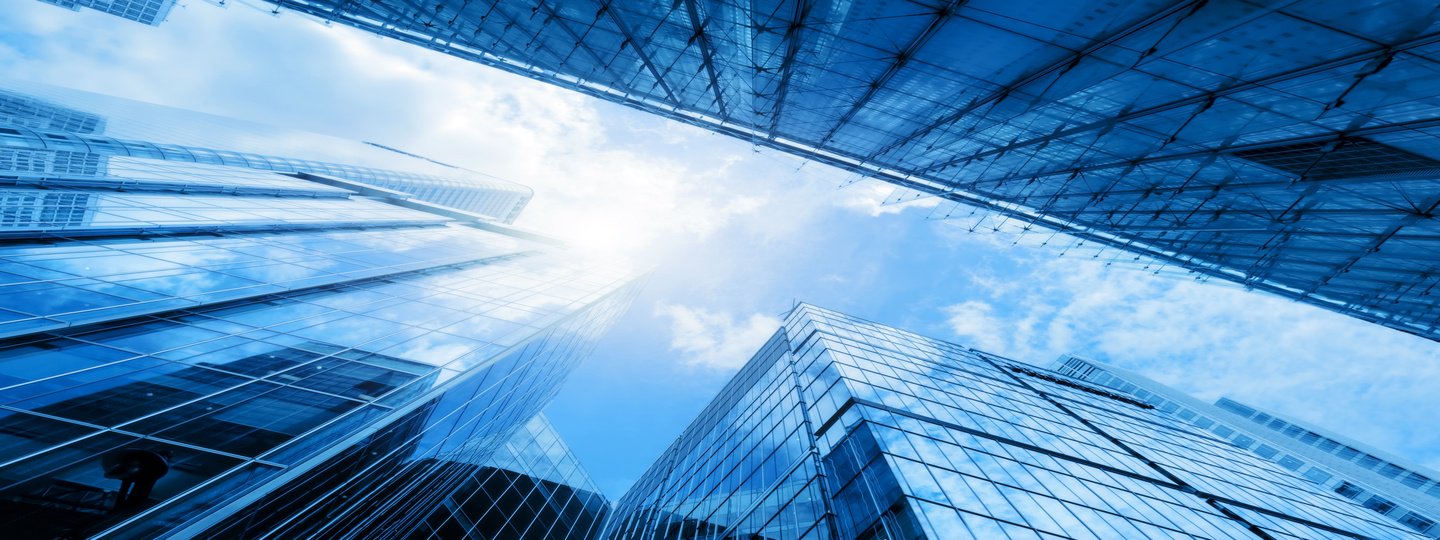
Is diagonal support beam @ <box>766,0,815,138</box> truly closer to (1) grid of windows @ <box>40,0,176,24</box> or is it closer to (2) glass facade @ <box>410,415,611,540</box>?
(2) glass facade @ <box>410,415,611,540</box>

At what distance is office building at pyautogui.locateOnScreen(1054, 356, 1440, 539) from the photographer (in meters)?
41.3

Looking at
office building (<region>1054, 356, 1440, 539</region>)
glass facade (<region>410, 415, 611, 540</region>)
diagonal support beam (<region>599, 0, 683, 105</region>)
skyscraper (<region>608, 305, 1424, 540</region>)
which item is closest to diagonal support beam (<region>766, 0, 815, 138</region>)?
diagonal support beam (<region>599, 0, 683, 105</region>)

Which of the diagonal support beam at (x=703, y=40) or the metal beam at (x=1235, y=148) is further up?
the diagonal support beam at (x=703, y=40)

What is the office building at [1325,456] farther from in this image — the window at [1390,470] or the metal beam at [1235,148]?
the metal beam at [1235,148]

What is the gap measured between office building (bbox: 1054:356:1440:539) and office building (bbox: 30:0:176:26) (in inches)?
4193

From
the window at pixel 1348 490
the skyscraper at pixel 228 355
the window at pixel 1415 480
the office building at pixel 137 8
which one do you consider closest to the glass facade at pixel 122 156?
the skyscraper at pixel 228 355

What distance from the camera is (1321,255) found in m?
20.2

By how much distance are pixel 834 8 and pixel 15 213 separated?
68.3ft

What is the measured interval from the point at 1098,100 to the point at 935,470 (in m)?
11.5

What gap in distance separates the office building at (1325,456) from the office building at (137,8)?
107m

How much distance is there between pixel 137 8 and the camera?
2096 inches

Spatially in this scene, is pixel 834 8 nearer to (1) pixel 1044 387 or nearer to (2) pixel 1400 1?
(2) pixel 1400 1

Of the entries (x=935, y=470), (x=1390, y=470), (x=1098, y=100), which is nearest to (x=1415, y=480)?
Answer: (x=1390, y=470)

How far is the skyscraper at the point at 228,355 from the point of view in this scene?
7.07 m
